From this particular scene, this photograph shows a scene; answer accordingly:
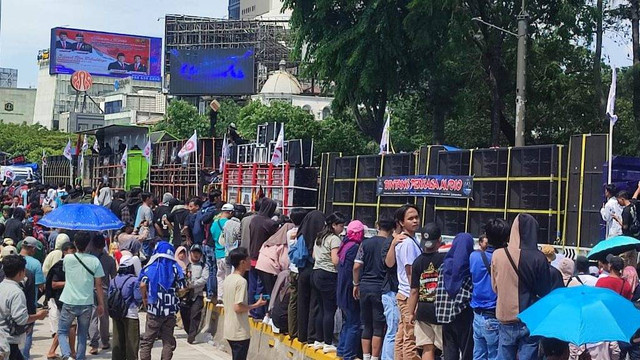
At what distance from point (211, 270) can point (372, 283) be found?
5596 mm

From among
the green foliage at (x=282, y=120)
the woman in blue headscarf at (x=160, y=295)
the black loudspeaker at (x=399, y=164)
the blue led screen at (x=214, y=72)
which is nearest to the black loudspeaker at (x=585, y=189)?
the black loudspeaker at (x=399, y=164)

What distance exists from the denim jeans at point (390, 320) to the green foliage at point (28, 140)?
3425 inches

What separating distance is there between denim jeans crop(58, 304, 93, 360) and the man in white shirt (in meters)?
7.39

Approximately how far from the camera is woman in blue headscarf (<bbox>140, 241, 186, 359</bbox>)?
34.4ft

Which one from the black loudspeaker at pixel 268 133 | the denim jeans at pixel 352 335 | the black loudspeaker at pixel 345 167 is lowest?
the denim jeans at pixel 352 335

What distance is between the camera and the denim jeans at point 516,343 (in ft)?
24.8

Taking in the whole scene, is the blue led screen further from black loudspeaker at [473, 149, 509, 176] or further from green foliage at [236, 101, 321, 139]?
black loudspeaker at [473, 149, 509, 176]

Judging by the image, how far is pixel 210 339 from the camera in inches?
583

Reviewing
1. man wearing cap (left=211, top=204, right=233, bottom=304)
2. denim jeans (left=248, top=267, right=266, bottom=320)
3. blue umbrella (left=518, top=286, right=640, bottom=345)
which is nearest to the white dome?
man wearing cap (left=211, top=204, right=233, bottom=304)

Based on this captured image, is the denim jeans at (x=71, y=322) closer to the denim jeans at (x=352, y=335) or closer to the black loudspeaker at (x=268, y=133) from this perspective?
the denim jeans at (x=352, y=335)

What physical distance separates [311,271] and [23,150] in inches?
3555

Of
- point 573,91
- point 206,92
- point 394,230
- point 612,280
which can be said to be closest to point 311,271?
point 394,230

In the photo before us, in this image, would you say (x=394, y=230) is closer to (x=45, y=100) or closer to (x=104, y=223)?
(x=104, y=223)

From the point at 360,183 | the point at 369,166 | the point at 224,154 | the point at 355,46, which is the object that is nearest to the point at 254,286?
the point at 369,166
